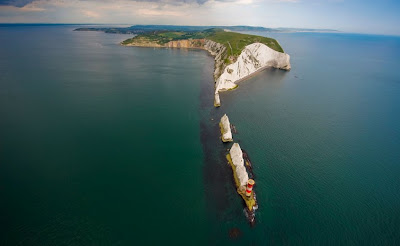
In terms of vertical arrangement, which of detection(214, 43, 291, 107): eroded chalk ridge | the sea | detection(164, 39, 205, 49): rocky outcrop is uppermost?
detection(164, 39, 205, 49): rocky outcrop

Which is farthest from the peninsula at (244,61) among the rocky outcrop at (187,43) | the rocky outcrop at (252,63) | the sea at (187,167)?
the rocky outcrop at (187,43)

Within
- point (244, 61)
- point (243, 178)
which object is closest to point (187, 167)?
point (243, 178)

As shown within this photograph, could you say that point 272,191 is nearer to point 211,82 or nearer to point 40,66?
point 211,82

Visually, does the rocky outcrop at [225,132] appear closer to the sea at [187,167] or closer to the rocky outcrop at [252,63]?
the sea at [187,167]

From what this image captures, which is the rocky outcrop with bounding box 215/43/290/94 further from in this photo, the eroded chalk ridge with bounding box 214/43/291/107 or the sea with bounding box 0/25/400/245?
the sea with bounding box 0/25/400/245

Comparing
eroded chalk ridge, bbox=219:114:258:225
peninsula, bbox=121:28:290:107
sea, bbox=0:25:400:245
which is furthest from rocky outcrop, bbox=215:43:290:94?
eroded chalk ridge, bbox=219:114:258:225

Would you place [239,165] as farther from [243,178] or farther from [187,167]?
[187,167]
